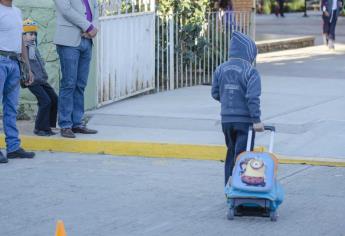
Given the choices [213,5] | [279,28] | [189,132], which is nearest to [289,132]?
[189,132]

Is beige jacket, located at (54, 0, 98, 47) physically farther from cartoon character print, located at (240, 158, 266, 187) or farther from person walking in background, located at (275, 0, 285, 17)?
person walking in background, located at (275, 0, 285, 17)

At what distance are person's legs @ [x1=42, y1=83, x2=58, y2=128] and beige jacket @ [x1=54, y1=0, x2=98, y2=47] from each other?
545mm

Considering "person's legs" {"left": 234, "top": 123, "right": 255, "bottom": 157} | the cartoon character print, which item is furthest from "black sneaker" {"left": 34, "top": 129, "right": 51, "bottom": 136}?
the cartoon character print

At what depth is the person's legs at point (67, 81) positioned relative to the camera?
11.2 metres

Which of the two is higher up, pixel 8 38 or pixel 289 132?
pixel 8 38

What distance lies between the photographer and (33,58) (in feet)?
36.6

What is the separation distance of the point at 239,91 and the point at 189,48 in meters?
7.98

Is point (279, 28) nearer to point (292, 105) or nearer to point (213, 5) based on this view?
point (213, 5)

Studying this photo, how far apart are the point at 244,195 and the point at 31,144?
396 cm

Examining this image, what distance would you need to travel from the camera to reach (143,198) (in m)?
8.70

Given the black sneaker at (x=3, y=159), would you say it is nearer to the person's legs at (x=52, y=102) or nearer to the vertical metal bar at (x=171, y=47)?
the person's legs at (x=52, y=102)

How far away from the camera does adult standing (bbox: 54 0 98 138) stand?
1122 cm

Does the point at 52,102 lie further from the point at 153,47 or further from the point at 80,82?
the point at 153,47

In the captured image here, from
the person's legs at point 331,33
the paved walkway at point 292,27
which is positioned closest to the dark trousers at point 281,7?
the paved walkway at point 292,27
